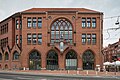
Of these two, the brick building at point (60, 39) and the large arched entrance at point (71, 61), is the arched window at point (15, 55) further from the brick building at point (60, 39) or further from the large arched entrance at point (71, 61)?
the large arched entrance at point (71, 61)

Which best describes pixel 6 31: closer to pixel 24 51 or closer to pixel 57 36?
pixel 24 51

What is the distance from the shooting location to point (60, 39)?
72562 mm

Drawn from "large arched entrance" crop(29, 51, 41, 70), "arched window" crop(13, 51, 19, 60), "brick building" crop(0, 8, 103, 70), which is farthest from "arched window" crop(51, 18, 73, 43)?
"arched window" crop(13, 51, 19, 60)

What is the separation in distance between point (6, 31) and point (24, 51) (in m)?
14.4

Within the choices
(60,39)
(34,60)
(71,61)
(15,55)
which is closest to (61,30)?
(60,39)

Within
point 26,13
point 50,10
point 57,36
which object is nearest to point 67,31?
point 57,36

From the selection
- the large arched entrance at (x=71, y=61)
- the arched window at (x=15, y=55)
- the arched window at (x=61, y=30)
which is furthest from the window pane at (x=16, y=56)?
the large arched entrance at (x=71, y=61)

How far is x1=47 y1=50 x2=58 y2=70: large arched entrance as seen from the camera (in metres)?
71.9

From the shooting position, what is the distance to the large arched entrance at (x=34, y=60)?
72.1 metres

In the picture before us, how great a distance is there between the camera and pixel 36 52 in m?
72.8

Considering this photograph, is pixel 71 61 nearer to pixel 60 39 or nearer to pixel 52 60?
pixel 52 60

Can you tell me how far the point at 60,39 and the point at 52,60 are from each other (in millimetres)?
6237

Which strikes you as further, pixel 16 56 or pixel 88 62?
pixel 16 56

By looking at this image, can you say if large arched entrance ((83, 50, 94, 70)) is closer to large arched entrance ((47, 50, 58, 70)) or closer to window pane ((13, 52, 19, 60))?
large arched entrance ((47, 50, 58, 70))
